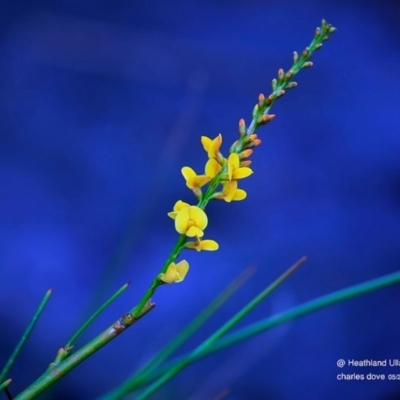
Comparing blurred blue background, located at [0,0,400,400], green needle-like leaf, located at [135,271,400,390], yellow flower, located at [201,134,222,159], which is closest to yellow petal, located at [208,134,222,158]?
yellow flower, located at [201,134,222,159]

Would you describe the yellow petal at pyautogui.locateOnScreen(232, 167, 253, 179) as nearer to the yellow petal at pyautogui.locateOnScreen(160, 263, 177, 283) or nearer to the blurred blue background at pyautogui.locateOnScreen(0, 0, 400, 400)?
the yellow petal at pyautogui.locateOnScreen(160, 263, 177, 283)

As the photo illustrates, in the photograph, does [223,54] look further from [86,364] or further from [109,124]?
[86,364]

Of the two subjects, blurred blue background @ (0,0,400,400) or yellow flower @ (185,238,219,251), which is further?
blurred blue background @ (0,0,400,400)

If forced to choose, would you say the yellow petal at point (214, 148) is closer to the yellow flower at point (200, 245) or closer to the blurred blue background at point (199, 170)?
the yellow flower at point (200, 245)

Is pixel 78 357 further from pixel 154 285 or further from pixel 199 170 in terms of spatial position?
pixel 199 170

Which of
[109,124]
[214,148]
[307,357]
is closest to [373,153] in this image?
[307,357]

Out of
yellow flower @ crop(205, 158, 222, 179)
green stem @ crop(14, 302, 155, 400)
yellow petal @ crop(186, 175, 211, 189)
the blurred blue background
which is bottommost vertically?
green stem @ crop(14, 302, 155, 400)
